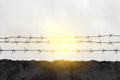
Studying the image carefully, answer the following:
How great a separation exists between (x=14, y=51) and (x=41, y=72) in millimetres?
962

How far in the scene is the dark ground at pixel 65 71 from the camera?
23.6ft

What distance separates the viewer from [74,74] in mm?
7234

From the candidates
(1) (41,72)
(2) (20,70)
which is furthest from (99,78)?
(2) (20,70)

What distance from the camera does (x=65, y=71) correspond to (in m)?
7.25

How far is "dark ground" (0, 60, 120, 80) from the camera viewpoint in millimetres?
7203

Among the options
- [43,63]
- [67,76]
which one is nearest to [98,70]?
[67,76]

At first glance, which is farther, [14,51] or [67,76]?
[14,51]

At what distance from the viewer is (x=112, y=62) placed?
733 cm

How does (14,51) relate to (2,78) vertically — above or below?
above

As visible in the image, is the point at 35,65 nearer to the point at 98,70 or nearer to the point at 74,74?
the point at 74,74

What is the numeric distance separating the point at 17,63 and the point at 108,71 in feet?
6.07

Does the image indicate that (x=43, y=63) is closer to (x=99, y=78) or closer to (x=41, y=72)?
(x=41, y=72)

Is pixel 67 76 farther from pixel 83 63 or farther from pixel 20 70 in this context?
pixel 20 70

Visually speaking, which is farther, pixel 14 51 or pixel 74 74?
pixel 14 51
